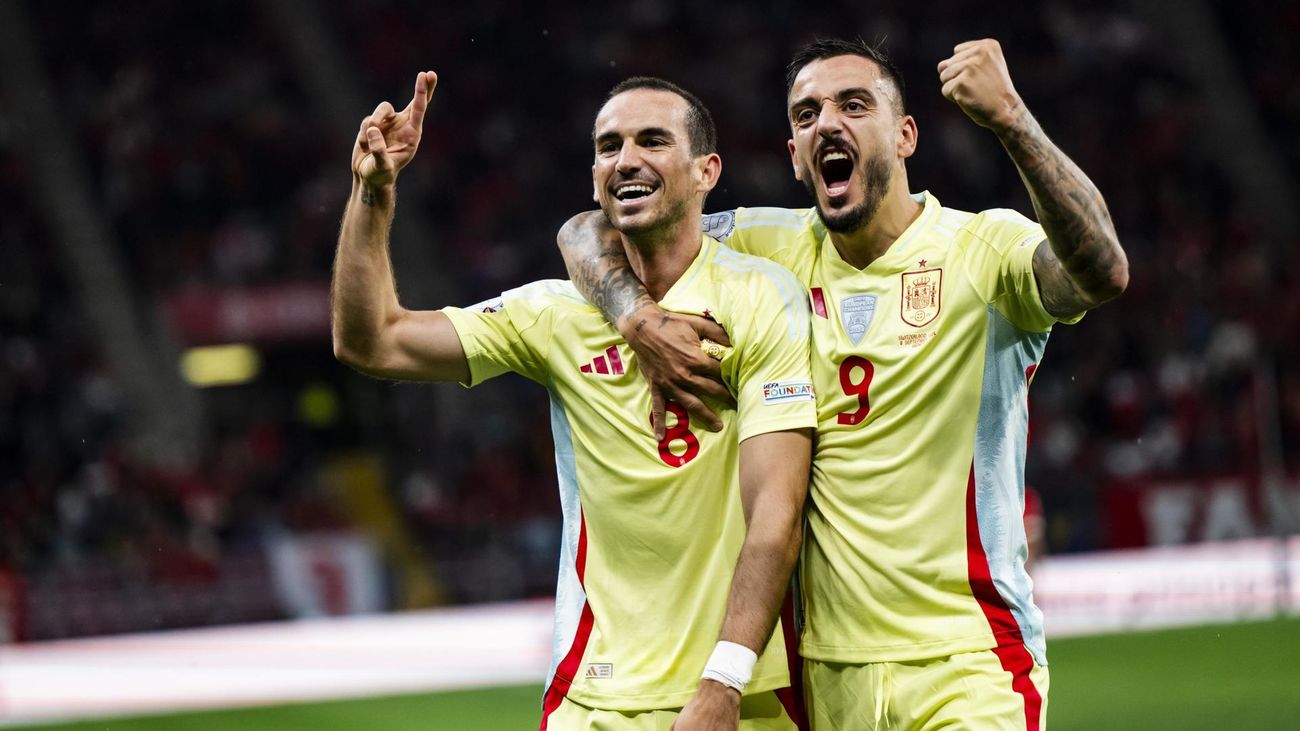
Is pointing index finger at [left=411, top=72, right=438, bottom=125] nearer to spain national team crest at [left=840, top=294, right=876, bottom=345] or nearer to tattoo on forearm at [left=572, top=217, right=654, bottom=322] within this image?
tattoo on forearm at [left=572, top=217, right=654, bottom=322]

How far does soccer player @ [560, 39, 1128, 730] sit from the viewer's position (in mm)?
3961

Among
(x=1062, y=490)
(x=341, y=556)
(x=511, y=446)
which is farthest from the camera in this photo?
(x=511, y=446)

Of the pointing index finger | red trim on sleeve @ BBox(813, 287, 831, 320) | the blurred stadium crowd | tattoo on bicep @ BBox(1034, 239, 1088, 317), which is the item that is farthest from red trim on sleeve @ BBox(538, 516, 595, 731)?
the blurred stadium crowd

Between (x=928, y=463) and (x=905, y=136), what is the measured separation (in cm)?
89

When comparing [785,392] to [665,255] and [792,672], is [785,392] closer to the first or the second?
[665,255]

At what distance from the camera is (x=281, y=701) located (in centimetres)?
1055

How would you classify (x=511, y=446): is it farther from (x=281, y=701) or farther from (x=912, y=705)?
(x=912, y=705)

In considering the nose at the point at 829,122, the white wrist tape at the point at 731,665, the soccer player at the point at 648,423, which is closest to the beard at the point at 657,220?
the soccer player at the point at 648,423

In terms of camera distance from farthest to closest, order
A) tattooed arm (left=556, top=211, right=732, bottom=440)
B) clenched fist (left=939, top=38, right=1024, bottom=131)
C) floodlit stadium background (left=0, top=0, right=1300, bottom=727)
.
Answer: floodlit stadium background (left=0, top=0, right=1300, bottom=727)
tattooed arm (left=556, top=211, right=732, bottom=440)
clenched fist (left=939, top=38, right=1024, bottom=131)

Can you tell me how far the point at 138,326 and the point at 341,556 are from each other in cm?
661

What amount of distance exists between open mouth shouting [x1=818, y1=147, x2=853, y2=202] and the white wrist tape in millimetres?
1168

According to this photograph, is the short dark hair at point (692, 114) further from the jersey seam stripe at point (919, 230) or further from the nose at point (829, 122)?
the jersey seam stripe at point (919, 230)

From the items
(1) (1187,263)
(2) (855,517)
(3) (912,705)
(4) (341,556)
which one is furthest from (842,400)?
(1) (1187,263)

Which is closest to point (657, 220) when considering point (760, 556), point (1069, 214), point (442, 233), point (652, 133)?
point (652, 133)
